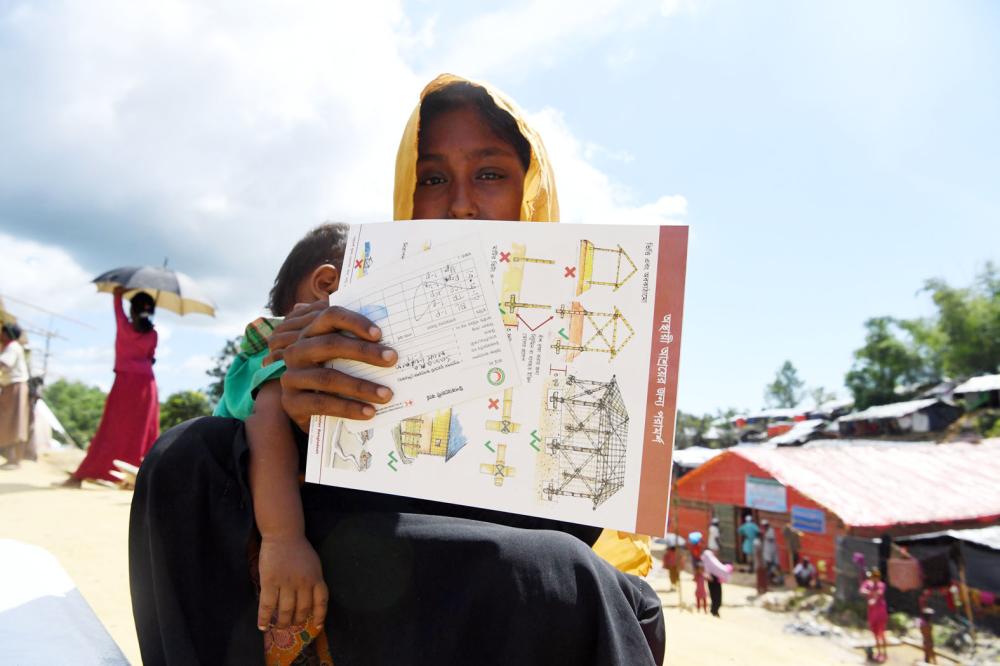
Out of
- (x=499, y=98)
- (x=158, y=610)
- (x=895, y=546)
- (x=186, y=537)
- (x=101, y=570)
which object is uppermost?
(x=499, y=98)

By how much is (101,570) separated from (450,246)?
3.46 m

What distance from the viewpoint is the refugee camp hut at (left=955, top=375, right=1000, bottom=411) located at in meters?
31.0

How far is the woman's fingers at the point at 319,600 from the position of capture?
37.5 inches

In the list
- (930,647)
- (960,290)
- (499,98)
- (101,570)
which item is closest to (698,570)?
(930,647)

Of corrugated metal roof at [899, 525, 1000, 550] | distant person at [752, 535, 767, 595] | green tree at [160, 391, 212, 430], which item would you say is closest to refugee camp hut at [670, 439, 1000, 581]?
distant person at [752, 535, 767, 595]

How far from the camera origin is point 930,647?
1325 cm

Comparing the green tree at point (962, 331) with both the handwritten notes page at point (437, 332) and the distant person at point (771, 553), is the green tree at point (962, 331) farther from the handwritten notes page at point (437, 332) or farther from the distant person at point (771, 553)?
the handwritten notes page at point (437, 332)

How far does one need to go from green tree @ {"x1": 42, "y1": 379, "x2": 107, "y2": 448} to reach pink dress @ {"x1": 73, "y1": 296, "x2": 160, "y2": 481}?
4359 cm

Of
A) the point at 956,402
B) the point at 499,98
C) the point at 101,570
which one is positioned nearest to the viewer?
A: the point at 499,98

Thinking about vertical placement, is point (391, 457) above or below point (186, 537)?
above

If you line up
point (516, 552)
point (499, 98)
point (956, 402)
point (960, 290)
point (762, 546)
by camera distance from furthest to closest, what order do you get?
point (960, 290), point (956, 402), point (762, 546), point (499, 98), point (516, 552)

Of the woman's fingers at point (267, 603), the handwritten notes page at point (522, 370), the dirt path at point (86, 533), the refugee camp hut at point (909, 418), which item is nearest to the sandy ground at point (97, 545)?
the dirt path at point (86, 533)

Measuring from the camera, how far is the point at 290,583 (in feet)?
3.09

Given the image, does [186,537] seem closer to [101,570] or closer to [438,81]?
[438,81]
